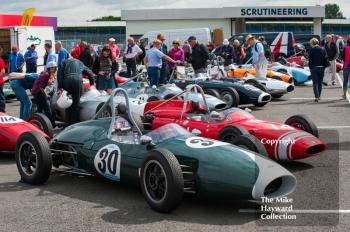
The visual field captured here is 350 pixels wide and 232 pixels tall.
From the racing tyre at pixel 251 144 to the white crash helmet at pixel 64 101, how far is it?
482 centimetres

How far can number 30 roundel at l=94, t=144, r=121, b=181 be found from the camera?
20.7 ft

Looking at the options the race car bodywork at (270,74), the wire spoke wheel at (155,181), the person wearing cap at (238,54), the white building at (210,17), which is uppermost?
the white building at (210,17)

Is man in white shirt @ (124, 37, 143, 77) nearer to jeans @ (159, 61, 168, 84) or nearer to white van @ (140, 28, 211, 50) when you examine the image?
jeans @ (159, 61, 168, 84)

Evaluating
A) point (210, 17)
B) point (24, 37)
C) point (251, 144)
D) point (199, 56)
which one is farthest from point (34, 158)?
point (210, 17)

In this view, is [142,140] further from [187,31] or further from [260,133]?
[187,31]

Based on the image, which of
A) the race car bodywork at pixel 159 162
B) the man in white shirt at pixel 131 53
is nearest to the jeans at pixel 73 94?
the race car bodywork at pixel 159 162

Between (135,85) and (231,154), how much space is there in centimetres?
761

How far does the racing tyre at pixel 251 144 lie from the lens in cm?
638

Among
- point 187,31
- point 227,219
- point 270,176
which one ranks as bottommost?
point 227,219

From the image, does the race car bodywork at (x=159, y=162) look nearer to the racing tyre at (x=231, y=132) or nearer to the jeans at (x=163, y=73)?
the racing tyre at (x=231, y=132)

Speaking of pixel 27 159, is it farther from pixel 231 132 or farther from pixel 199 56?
pixel 199 56

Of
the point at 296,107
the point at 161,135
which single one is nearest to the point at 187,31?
the point at 296,107

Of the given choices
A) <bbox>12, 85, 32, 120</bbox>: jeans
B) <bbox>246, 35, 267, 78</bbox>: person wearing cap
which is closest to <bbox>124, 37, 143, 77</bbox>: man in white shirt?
<bbox>246, 35, 267, 78</bbox>: person wearing cap

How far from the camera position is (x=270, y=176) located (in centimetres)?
531
